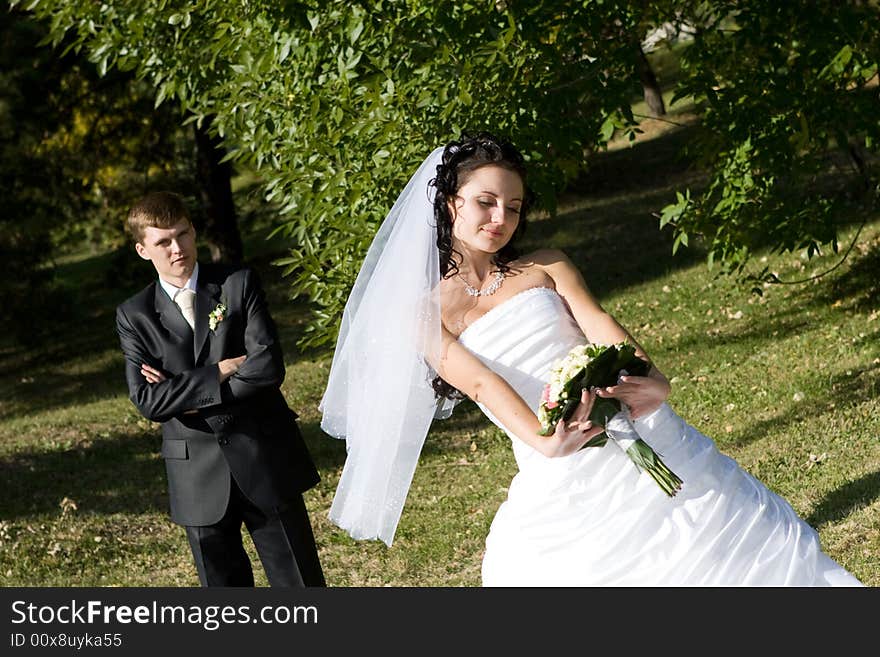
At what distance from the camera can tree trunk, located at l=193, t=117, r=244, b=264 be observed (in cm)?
2088

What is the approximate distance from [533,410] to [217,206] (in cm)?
1709

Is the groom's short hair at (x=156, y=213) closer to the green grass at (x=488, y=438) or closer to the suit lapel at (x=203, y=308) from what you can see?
the suit lapel at (x=203, y=308)

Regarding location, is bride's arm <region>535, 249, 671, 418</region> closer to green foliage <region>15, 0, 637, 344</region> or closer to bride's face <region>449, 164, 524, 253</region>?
bride's face <region>449, 164, 524, 253</region>

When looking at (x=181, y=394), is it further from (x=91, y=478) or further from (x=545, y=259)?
(x=91, y=478)

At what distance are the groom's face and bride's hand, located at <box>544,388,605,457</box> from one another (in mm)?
2032

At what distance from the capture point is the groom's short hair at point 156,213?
209 inches

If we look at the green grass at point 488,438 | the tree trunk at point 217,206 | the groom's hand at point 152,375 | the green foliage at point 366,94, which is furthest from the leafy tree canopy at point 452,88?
the tree trunk at point 217,206

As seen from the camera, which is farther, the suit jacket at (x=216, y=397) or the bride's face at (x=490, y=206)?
the suit jacket at (x=216, y=397)

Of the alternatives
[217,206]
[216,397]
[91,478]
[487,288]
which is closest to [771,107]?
[487,288]

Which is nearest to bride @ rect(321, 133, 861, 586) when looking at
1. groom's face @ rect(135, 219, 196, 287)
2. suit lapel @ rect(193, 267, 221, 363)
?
suit lapel @ rect(193, 267, 221, 363)

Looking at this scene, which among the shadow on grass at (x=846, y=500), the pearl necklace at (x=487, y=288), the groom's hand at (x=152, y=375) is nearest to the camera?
the pearl necklace at (x=487, y=288)

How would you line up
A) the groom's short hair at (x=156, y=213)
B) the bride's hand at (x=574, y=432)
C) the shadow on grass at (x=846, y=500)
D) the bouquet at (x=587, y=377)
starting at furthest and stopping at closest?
the shadow on grass at (x=846, y=500) < the groom's short hair at (x=156, y=213) < the bride's hand at (x=574, y=432) < the bouquet at (x=587, y=377)

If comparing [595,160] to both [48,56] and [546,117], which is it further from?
[546,117]
